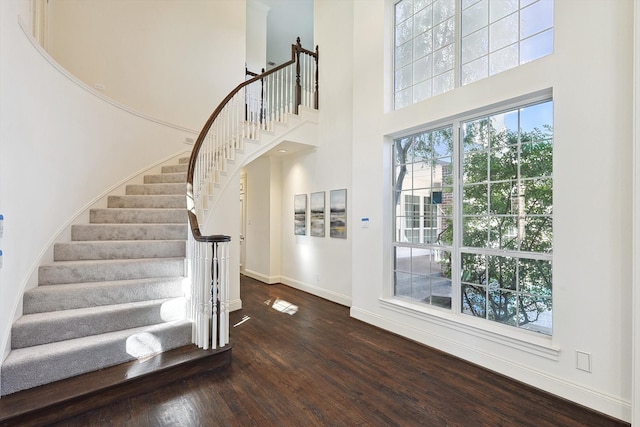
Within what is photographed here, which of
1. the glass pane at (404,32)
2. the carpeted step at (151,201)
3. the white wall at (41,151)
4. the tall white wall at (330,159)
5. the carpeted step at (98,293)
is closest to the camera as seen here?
the white wall at (41,151)

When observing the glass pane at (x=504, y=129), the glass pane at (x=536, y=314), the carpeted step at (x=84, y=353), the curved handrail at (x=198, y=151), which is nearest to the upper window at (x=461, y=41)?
the glass pane at (x=504, y=129)

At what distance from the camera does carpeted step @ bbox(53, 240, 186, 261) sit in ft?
10.6

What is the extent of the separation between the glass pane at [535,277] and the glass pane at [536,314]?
0.23ft

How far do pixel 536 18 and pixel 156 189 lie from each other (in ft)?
16.3

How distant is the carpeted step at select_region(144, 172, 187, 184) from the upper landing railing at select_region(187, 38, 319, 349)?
0.75m

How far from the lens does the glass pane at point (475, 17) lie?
304 centimetres

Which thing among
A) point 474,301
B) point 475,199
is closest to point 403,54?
point 475,199

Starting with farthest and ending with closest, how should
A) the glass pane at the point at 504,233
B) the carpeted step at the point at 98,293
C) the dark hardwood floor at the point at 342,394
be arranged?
the glass pane at the point at 504,233, the carpeted step at the point at 98,293, the dark hardwood floor at the point at 342,394

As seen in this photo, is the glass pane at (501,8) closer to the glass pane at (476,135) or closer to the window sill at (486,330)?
the glass pane at (476,135)

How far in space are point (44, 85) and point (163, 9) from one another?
144 inches

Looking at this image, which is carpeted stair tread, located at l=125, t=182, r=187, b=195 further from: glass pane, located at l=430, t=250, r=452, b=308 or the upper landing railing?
glass pane, located at l=430, t=250, r=452, b=308

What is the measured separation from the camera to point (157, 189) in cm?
453

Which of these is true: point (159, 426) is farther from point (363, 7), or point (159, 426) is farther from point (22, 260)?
point (363, 7)

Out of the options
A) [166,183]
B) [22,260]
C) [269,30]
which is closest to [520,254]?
[22,260]
